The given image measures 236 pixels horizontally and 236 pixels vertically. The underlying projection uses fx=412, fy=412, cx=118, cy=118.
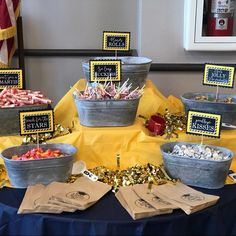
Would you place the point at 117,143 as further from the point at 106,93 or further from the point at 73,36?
the point at 73,36

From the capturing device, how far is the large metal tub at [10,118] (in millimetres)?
1481

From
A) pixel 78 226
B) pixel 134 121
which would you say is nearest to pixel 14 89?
pixel 134 121

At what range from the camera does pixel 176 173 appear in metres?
1.32

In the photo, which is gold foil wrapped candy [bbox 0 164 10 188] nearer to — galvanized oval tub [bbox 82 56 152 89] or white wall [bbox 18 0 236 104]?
galvanized oval tub [bbox 82 56 152 89]

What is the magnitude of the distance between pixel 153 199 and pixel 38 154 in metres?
0.39

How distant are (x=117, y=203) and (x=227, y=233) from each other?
1.26 ft

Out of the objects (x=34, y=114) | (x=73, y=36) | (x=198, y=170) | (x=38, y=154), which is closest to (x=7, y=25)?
(x=73, y=36)

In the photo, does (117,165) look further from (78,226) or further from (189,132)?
(78,226)

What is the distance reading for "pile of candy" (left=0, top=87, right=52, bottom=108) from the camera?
1510 mm

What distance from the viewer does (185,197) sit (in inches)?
47.9

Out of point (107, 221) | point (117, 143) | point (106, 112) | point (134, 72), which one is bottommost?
point (107, 221)

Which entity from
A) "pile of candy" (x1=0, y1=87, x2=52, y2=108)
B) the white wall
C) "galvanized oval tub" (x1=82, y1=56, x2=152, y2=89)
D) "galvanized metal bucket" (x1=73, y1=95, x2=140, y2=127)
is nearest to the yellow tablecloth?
"galvanized metal bucket" (x1=73, y1=95, x2=140, y2=127)

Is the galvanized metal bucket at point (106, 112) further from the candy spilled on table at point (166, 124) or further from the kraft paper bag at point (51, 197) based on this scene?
the kraft paper bag at point (51, 197)

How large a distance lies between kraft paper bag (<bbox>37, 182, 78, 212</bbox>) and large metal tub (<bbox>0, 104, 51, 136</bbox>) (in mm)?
342
